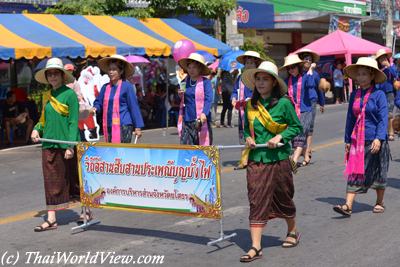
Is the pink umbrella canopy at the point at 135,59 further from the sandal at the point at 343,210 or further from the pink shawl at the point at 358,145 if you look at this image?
the sandal at the point at 343,210

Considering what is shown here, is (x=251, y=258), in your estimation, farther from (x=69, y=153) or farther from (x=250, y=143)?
(x=69, y=153)

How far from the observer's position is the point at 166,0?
72.8 ft

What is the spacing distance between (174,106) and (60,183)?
1355 cm

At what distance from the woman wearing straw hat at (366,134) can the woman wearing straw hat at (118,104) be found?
243cm

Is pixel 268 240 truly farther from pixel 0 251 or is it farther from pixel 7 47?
pixel 7 47

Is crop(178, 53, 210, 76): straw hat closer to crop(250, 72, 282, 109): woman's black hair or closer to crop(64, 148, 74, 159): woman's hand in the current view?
crop(64, 148, 74, 159): woman's hand

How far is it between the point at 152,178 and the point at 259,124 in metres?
1.19

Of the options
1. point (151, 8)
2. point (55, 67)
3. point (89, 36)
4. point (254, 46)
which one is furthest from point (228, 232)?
point (254, 46)

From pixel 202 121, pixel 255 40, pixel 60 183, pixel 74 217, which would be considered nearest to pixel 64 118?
pixel 60 183

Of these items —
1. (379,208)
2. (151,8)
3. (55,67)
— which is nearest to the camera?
(55,67)

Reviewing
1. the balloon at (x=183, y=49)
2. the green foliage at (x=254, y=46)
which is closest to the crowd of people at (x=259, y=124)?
the balloon at (x=183, y=49)

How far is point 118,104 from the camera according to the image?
844 centimetres

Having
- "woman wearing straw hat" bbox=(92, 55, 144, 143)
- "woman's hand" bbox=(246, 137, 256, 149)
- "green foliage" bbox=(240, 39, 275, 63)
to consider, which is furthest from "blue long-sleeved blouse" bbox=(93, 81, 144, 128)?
"green foliage" bbox=(240, 39, 275, 63)

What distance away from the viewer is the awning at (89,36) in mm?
15708
